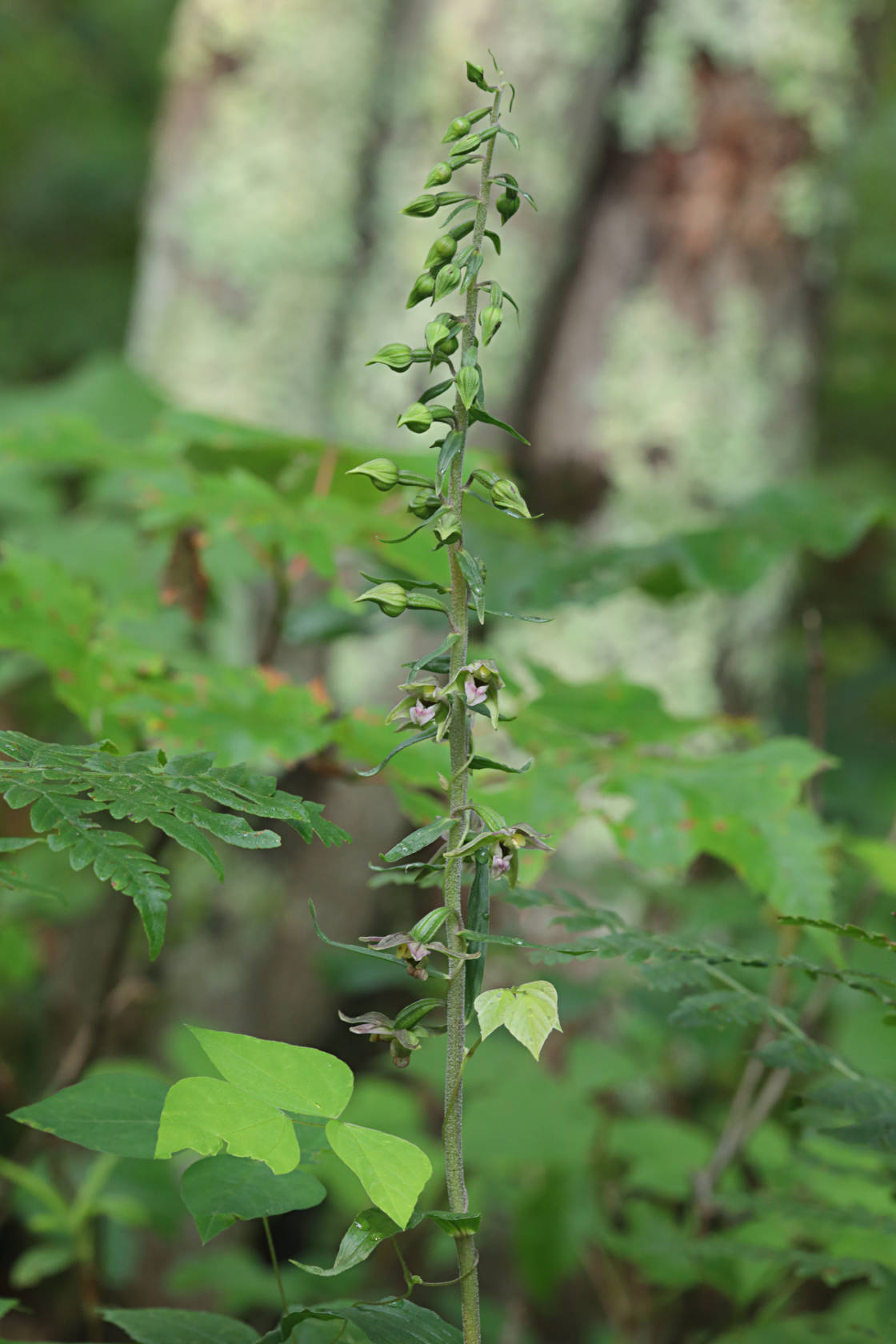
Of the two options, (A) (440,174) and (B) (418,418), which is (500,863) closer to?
(B) (418,418)

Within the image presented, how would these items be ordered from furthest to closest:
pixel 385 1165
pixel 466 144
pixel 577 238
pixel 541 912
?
pixel 577 238
pixel 541 912
pixel 466 144
pixel 385 1165

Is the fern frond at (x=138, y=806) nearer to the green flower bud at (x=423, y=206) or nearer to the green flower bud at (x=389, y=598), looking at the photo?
the green flower bud at (x=389, y=598)

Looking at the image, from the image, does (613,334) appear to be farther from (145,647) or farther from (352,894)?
(145,647)

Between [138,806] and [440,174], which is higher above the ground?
[440,174]

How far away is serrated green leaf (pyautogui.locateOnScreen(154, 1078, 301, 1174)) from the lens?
0.64m

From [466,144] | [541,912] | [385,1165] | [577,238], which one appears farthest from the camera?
[577,238]

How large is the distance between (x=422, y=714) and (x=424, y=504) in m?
0.15

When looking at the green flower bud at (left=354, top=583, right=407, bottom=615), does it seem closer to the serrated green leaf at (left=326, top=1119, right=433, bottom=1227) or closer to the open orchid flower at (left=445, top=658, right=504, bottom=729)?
the open orchid flower at (left=445, top=658, right=504, bottom=729)

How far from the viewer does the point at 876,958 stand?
196 cm

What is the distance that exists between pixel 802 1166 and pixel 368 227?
2479mm

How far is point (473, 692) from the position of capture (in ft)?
2.30

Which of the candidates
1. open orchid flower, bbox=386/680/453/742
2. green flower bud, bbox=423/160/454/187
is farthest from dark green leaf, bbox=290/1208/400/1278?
green flower bud, bbox=423/160/454/187

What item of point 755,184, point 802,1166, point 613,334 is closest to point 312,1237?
point 802,1166

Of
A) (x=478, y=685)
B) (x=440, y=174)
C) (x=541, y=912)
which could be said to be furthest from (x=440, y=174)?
(x=541, y=912)
